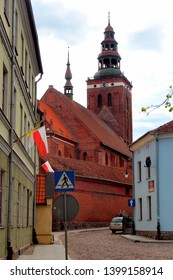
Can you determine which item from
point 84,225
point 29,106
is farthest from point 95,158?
point 29,106

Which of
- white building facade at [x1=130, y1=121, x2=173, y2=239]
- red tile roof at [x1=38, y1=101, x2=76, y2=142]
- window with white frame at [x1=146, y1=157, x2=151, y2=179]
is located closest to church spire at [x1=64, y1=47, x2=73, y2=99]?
red tile roof at [x1=38, y1=101, x2=76, y2=142]

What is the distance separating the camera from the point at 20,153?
65.2 feet

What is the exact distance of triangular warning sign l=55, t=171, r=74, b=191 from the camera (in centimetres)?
1333

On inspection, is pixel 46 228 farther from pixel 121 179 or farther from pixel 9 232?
pixel 121 179

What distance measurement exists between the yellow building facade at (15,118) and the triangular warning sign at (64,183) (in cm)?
206

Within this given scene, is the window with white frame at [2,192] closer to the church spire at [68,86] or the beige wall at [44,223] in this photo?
the beige wall at [44,223]

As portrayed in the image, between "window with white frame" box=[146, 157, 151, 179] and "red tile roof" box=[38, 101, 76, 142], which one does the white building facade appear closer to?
"window with white frame" box=[146, 157, 151, 179]

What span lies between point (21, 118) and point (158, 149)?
1269cm

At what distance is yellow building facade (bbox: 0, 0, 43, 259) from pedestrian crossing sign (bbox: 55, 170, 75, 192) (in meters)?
2.00

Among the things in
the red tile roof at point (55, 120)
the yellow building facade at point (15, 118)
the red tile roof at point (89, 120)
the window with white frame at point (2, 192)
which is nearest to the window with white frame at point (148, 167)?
the yellow building facade at point (15, 118)

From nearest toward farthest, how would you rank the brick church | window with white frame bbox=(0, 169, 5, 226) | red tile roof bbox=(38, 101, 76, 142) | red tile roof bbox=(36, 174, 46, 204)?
window with white frame bbox=(0, 169, 5, 226)
red tile roof bbox=(36, 174, 46, 204)
the brick church
red tile roof bbox=(38, 101, 76, 142)

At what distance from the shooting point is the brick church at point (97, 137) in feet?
164

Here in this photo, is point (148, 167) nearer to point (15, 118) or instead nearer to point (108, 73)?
point (15, 118)

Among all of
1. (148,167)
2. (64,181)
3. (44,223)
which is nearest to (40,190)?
(44,223)
